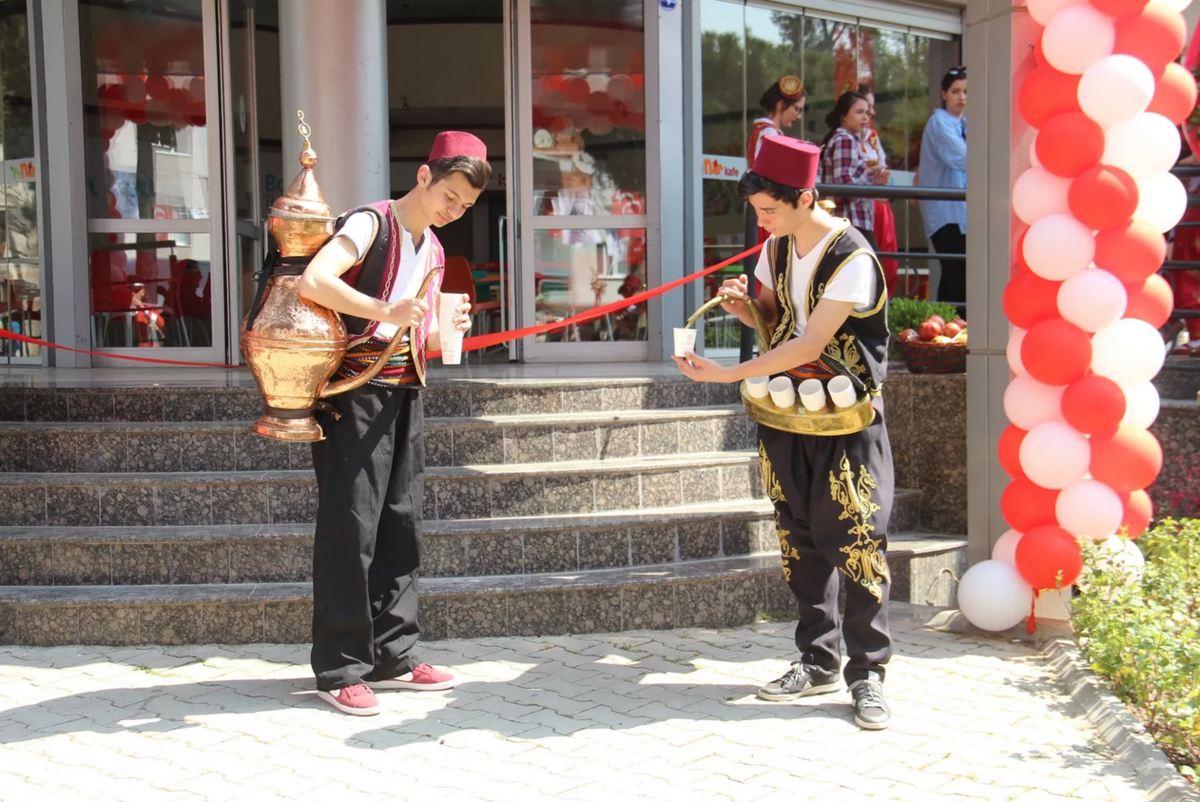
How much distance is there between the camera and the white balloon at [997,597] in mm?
4840

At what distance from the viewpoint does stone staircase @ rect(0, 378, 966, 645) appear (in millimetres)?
4965

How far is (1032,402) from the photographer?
15.5 feet

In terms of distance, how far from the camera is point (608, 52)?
9.59 m

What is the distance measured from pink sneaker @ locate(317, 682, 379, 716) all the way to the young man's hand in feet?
4.19

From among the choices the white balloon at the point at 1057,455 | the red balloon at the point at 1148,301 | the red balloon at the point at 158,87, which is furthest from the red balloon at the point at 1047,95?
the red balloon at the point at 158,87

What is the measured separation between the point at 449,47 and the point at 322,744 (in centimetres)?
1199

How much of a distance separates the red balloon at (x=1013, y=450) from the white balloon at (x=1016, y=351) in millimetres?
240

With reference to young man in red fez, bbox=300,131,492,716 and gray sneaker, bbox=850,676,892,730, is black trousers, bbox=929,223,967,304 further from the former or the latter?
young man in red fez, bbox=300,131,492,716

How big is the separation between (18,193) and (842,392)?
26.7 feet

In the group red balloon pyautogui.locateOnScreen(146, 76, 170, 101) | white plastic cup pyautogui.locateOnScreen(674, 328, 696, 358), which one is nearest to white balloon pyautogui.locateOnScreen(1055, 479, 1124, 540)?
white plastic cup pyautogui.locateOnScreen(674, 328, 696, 358)

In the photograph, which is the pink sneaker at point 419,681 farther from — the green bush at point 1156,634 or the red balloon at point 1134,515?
the red balloon at point 1134,515

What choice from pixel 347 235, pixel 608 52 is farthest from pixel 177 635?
pixel 608 52

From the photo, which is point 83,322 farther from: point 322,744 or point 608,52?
point 322,744

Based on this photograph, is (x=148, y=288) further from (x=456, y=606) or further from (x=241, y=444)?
(x=456, y=606)
